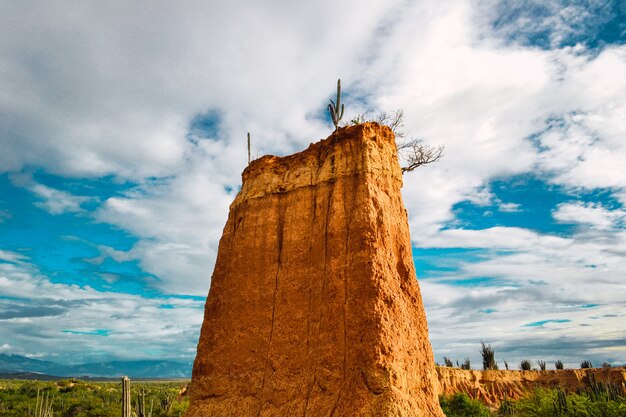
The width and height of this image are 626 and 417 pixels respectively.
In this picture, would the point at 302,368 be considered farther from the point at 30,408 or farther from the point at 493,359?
the point at 493,359

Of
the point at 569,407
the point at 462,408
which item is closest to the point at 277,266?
the point at 569,407

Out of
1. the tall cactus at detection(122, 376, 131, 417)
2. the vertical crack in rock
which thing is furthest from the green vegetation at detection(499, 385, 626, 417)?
the tall cactus at detection(122, 376, 131, 417)

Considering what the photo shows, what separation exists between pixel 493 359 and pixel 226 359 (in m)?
51.7

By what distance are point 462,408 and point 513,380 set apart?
26.7 meters

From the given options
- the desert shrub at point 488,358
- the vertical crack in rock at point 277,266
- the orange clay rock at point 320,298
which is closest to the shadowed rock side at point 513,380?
the desert shrub at point 488,358

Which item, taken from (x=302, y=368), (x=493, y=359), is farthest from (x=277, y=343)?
(x=493, y=359)

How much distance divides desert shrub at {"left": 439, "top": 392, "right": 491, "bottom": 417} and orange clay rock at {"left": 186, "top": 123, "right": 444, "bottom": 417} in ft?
63.0

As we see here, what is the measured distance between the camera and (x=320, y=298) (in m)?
14.2

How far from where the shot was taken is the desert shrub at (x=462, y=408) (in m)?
31.1

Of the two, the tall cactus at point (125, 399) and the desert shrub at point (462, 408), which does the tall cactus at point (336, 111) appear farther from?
the desert shrub at point (462, 408)

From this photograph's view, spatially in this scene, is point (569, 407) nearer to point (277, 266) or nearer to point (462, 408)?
point (462, 408)

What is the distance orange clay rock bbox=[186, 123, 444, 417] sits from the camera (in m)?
12.6

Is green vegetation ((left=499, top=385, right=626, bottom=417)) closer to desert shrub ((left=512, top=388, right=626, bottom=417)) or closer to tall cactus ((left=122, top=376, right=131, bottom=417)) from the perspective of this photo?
desert shrub ((left=512, top=388, right=626, bottom=417))

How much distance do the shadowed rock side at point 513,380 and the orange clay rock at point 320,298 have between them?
34.9m
